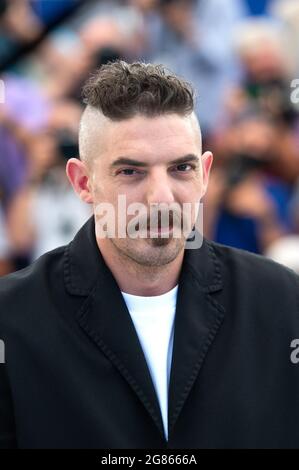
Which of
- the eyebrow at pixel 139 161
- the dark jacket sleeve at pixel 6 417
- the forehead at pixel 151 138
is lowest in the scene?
the dark jacket sleeve at pixel 6 417

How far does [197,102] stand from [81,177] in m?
2.15

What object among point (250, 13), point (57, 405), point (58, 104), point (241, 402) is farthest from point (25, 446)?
point (250, 13)

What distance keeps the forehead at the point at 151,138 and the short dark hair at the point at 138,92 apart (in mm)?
20

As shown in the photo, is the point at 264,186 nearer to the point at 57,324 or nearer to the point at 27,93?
the point at 27,93

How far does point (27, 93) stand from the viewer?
13.8ft

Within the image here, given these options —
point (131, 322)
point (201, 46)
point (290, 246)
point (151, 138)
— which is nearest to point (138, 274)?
point (131, 322)

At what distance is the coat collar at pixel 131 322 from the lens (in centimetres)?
178

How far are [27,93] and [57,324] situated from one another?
257cm

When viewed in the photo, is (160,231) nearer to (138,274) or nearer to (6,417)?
(138,274)

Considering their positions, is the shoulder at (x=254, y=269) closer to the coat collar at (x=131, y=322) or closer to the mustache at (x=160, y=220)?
the coat collar at (x=131, y=322)

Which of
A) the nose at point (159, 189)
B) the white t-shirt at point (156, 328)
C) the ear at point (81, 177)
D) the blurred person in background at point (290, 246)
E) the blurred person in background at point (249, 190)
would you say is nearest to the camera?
the nose at point (159, 189)

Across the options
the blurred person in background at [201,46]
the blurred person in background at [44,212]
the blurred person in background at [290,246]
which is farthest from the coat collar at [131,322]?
the blurred person in background at [201,46]

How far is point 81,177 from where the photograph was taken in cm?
197

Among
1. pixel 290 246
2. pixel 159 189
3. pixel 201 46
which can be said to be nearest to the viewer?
pixel 159 189
